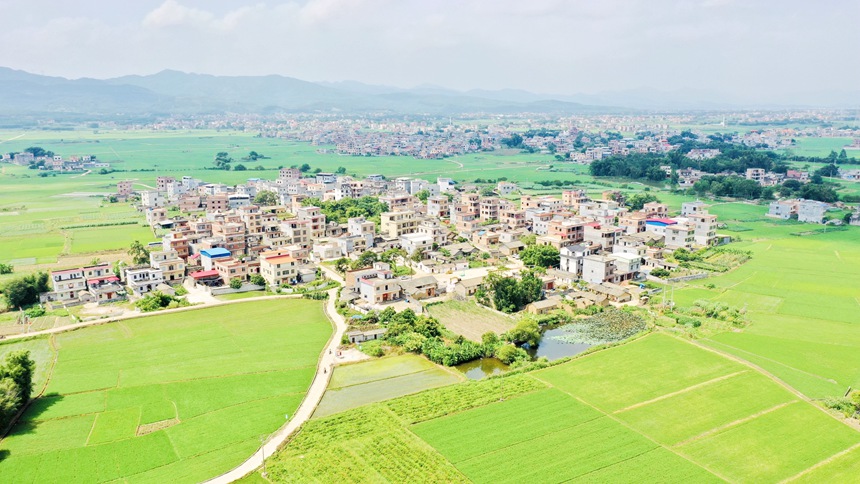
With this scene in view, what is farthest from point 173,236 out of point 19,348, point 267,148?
point 267,148

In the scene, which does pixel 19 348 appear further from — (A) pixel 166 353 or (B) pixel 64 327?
(A) pixel 166 353

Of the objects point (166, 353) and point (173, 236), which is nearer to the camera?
point (166, 353)

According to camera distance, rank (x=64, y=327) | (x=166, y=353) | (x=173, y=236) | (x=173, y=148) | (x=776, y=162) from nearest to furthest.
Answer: (x=166, y=353) < (x=64, y=327) < (x=173, y=236) < (x=776, y=162) < (x=173, y=148)

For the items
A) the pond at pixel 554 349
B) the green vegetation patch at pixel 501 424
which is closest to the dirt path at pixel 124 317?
the pond at pixel 554 349

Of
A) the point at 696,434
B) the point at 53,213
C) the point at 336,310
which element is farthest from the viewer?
the point at 53,213

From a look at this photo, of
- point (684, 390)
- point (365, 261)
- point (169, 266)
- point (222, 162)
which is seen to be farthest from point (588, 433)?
point (222, 162)

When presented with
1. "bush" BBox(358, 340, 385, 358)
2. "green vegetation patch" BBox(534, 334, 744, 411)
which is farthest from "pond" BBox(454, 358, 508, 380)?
"bush" BBox(358, 340, 385, 358)
